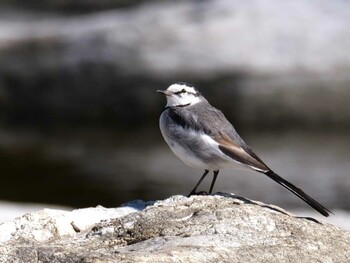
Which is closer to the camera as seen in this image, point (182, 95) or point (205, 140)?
point (205, 140)

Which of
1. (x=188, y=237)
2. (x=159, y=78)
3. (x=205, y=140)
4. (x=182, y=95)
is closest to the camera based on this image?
(x=188, y=237)

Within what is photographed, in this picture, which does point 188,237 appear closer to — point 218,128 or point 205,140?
point 205,140

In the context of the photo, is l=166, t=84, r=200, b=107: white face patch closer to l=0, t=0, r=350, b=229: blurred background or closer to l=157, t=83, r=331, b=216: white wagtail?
l=157, t=83, r=331, b=216: white wagtail

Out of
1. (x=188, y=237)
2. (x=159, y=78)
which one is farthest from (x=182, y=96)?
(x=159, y=78)

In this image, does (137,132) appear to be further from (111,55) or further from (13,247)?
(13,247)

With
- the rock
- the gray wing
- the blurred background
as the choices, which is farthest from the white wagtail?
the blurred background

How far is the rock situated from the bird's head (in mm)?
1827

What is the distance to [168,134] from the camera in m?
7.34

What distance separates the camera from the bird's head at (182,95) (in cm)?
766

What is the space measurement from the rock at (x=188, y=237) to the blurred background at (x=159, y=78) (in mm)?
12760

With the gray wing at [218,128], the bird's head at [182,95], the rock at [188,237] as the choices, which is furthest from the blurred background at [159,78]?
the rock at [188,237]

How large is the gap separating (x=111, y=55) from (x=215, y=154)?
16197mm

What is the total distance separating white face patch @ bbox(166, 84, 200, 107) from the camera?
7.66 metres

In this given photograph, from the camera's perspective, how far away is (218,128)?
7.18 meters
